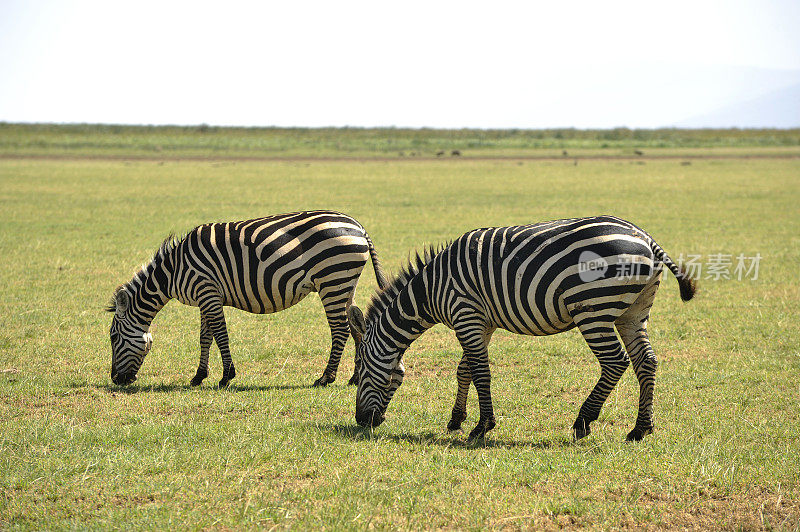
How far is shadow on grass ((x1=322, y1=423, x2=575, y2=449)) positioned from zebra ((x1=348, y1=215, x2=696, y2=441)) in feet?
0.42

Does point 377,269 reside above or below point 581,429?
above

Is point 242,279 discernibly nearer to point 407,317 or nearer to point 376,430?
point 407,317

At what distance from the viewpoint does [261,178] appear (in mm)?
40719

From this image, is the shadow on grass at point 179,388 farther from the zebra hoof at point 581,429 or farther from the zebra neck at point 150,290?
the zebra hoof at point 581,429

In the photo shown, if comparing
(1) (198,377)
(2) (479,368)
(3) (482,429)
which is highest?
(2) (479,368)

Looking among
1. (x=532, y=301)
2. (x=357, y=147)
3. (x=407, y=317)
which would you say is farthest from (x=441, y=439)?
(x=357, y=147)

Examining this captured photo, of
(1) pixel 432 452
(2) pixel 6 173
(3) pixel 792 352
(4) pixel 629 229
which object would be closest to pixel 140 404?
(1) pixel 432 452

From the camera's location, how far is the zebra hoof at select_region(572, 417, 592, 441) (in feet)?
23.8

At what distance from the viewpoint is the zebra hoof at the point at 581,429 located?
23.8ft

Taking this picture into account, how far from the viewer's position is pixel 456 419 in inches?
297

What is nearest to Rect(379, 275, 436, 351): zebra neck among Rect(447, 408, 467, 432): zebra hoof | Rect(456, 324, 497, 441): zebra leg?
Rect(456, 324, 497, 441): zebra leg

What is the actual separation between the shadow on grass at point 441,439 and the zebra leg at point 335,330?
6.15 ft

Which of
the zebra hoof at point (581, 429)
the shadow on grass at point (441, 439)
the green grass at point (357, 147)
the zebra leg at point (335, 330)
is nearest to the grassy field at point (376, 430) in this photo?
the shadow on grass at point (441, 439)

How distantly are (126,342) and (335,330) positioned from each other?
255 cm
